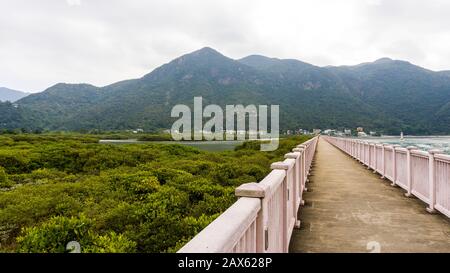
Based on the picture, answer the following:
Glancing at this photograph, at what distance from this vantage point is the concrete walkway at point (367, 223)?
14.7ft

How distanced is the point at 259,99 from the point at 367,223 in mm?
116761

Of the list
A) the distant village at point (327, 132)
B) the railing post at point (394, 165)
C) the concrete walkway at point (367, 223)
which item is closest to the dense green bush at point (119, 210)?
the concrete walkway at point (367, 223)

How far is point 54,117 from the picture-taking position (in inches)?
5148

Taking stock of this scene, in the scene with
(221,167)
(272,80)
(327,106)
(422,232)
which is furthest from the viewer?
(272,80)

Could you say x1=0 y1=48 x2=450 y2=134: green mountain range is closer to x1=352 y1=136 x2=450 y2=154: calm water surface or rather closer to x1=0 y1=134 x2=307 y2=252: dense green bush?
x1=352 y1=136 x2=450 y2=154: calm water surface

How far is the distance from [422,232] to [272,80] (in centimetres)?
14998

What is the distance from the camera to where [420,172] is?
714 cm

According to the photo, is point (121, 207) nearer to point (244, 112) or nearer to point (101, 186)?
point (101, 186)

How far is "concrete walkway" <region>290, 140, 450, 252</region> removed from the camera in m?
4.48

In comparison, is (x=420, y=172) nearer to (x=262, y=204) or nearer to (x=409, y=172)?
(x=409, y=172)

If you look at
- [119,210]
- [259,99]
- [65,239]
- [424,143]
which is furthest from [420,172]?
[259,99]

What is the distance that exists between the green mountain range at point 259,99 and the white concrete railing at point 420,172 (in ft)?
292

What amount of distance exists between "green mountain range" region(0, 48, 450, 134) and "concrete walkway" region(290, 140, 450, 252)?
9174 centimetres

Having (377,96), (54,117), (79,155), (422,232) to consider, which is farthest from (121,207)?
(377,96)
